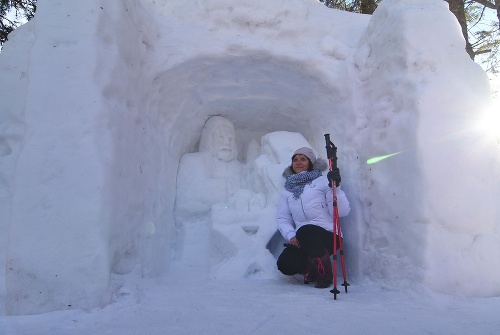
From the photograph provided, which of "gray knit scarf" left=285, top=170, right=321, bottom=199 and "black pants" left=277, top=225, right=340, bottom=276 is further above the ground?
"gray knit scarf" left=285, top=170, right=321, bottom=199

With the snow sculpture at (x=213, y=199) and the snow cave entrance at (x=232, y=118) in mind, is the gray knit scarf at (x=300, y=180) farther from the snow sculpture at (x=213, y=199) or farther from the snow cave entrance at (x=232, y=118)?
the snow sculpture at (x=213, y=199)

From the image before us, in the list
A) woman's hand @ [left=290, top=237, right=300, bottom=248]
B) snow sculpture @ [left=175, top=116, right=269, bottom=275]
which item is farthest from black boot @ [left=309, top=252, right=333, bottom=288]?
snow sculpture @ [left=175, top=116, right=269, bottom=275]

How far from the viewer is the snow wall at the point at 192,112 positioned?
7.78ft

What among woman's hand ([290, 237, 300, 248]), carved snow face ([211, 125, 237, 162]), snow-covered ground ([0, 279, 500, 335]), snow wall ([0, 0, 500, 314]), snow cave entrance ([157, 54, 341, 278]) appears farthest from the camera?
carved snow face ([211, 125, 237, 162])

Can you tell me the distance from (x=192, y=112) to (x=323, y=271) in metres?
2.18

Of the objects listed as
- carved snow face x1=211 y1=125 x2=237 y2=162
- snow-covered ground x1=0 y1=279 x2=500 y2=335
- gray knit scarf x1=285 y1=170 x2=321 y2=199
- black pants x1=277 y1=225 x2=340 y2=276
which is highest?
carved snow face x1=211 y1=125 x2=237 y2=162

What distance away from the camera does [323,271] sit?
310 cm

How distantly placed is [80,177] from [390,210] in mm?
2118

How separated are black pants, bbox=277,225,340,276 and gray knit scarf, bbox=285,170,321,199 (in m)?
0.32

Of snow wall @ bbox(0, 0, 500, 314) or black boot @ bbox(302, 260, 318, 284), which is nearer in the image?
snow wall @ bbox(0, 0, 500, 314)

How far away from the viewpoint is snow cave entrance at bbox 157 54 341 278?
3682mm

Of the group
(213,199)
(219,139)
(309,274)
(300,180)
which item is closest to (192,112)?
(219,139)

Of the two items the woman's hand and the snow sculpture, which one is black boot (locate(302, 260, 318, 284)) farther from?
the snow sculpture

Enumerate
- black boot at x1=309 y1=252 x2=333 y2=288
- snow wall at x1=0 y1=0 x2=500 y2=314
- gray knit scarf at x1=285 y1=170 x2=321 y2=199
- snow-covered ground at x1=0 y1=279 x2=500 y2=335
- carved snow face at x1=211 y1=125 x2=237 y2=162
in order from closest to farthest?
snow-covered ground at x1=0 y1=279 x2=500 y2=335 → snow wall at x1=0 y1=0 x2=500 y2=314 → black boot at x1=309 y1=252 x2=333 y2=288 → gray knit scarf at x1=285 y1=170 x2=321 y2=199 → carved snow face at x1=211 y1=125 x2=237 y2=162
